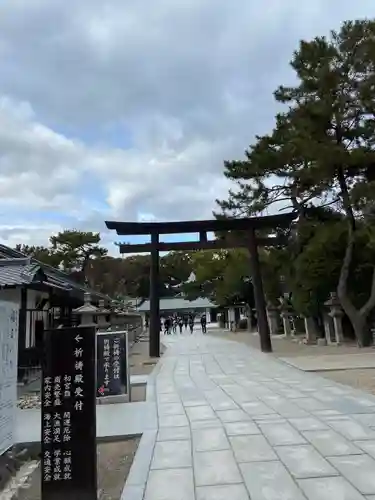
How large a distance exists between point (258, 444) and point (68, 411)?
255 centimetres

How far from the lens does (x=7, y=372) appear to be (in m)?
Result: 4.38

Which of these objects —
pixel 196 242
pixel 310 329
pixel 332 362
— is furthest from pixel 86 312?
pixel 310 329

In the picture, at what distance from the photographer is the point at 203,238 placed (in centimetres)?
1972

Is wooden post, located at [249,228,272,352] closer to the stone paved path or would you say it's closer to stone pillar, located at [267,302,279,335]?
the stone paved path

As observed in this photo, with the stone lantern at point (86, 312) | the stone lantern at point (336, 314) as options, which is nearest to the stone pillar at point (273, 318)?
the stone lantern at point (336, 314)

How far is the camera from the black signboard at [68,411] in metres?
4.12

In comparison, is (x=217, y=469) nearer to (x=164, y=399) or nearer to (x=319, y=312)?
(x=164, y=399)

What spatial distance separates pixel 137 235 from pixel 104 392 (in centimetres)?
1069

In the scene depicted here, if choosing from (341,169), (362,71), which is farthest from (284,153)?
(362,71)

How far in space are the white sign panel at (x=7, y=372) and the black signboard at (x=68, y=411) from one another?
355mm

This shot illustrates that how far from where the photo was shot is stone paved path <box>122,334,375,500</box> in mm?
4246

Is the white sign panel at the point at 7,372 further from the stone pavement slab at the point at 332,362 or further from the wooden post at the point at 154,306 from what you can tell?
the wooden post at the point at 154,306

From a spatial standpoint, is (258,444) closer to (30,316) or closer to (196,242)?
(30,316)

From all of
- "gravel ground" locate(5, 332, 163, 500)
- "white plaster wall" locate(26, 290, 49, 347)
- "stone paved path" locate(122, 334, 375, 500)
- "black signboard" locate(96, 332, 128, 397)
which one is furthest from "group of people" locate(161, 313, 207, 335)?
"gravel ground" locate(5, 332, 163, 500)
